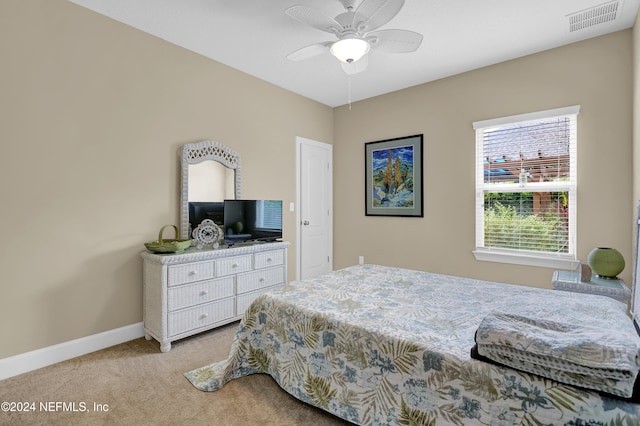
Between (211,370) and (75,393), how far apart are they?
2.71 feet

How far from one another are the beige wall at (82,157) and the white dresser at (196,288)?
328 mm

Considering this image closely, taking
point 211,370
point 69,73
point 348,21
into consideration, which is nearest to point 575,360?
point 211,370

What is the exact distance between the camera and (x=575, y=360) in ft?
3.46

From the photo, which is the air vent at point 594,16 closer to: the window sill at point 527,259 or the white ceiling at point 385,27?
the white ceiling at point 385,27

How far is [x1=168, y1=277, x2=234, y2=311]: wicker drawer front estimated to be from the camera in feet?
8.84

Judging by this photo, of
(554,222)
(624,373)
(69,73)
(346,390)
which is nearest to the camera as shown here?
(624,373)

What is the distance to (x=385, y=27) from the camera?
281cm

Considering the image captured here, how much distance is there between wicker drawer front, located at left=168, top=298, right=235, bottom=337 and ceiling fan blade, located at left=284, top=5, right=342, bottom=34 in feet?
8.00

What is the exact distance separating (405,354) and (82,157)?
279cm

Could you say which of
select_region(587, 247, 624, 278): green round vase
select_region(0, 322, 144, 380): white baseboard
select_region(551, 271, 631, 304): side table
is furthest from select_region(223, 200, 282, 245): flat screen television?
select_region(587, 247, 624, 278): green round vase

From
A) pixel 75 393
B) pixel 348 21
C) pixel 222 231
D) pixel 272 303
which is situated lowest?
pixel 75 393

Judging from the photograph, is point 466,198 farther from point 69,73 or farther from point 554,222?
point 69,73

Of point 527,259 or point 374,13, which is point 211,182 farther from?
point 527,259

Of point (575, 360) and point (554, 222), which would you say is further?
point (554, 222)
